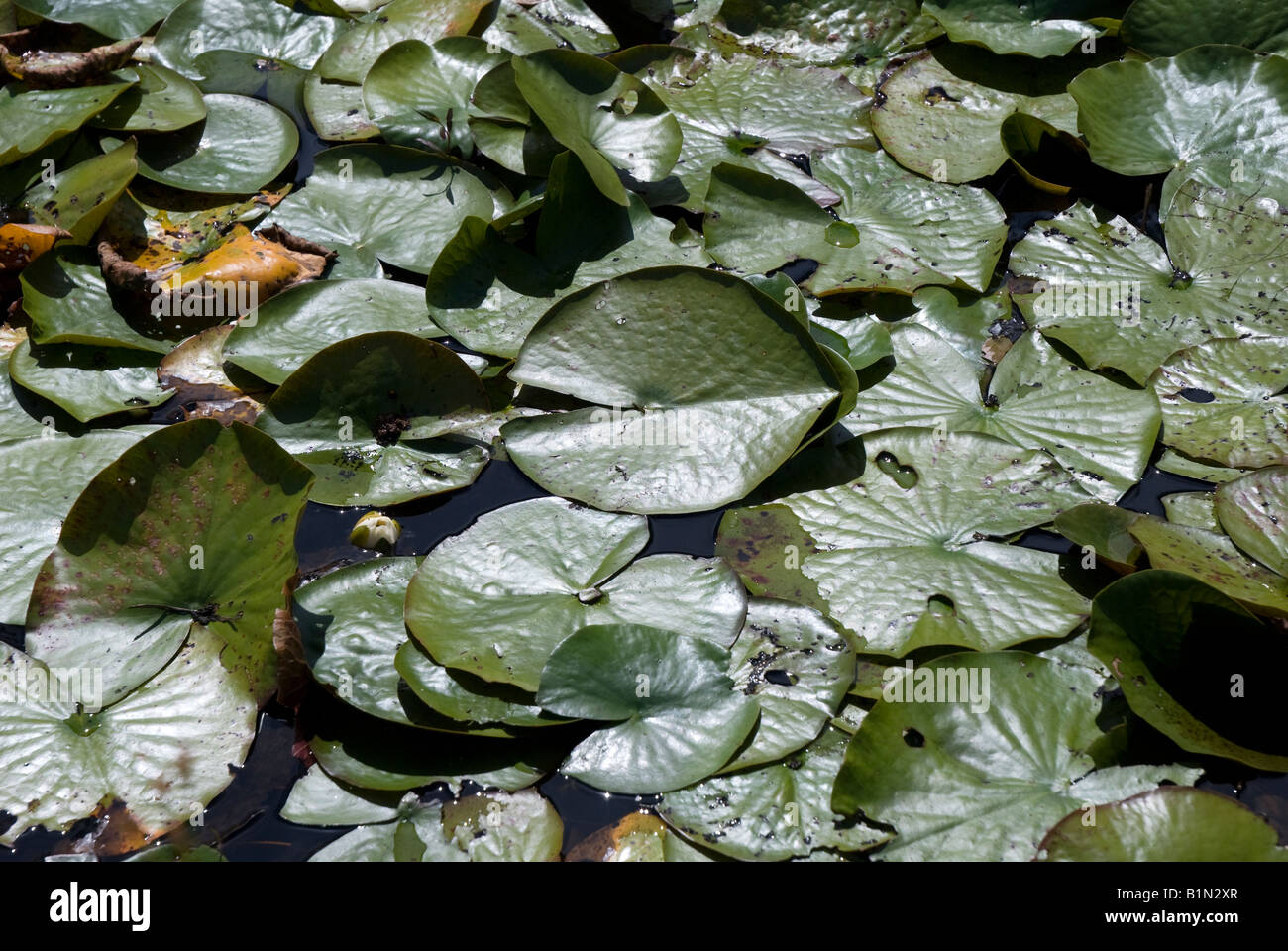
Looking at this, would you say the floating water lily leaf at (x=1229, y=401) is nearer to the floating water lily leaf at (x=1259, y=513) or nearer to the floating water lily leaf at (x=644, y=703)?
the floating water lily leaf at (x=1259, y=513)

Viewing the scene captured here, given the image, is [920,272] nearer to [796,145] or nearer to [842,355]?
[842,355]

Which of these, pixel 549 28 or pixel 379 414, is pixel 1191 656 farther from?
pixel 549 28

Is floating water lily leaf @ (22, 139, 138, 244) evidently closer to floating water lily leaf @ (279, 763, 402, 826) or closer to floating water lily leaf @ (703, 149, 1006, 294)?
floating water lily leaf @ (703, 149, 1006, 294)

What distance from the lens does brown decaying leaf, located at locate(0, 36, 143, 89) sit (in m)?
3.78

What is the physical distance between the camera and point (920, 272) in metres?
3.29

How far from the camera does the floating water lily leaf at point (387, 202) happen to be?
3441mm

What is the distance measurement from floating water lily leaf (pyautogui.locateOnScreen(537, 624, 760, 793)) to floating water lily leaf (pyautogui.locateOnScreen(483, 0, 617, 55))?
110 inches

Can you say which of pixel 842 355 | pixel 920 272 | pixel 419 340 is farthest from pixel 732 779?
pixel 920 272

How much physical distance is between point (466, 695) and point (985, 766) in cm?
115

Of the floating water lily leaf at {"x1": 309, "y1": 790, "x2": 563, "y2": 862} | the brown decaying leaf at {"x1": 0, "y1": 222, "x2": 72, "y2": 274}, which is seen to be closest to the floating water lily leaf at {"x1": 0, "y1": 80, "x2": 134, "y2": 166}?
the brown decaying leaf at {"x1": 0, "y1": 222, "x2": 72, "y2": 274}

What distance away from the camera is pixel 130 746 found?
2299 millimetres

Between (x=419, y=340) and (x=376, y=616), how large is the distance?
84 centimetres

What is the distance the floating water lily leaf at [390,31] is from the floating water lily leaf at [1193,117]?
7.81 feet
